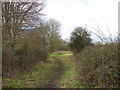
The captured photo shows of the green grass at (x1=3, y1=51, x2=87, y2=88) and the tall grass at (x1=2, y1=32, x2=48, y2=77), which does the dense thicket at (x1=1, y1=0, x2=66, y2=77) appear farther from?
the green grass at (x1=3, y1=51, x2=87, y2=88)

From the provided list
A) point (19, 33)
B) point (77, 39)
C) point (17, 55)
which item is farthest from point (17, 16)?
point (77, 39)

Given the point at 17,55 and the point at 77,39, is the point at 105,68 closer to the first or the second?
the point at 17,55

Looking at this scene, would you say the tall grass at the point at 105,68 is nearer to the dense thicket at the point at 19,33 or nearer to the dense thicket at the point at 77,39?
the dense thicket at the point at 19,33

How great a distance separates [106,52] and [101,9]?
3110 millimetres

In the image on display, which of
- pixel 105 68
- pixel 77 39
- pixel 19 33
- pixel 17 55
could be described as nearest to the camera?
pixel 105 68

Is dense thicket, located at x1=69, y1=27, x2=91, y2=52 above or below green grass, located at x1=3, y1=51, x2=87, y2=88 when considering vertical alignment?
above

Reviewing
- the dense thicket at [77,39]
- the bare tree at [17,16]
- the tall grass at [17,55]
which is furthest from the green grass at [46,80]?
the dense thicket at [77,39]

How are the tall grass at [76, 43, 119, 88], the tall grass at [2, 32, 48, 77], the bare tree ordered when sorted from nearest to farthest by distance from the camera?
the tall grass at [76, 43, 119, 88] → the tall grass at [2, 32, 48, 77] → the bare tree

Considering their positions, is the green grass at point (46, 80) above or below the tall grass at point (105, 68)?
below

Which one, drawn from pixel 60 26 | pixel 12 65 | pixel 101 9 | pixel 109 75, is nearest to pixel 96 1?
pixel 101 9

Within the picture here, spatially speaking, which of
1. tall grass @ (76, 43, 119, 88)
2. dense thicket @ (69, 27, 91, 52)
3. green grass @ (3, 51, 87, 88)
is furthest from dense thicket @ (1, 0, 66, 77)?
dense thicket @ (69, 27, 91, 52)

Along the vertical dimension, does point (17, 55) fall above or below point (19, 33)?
below

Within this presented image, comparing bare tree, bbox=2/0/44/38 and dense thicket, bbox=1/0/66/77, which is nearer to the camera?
dense thicket, bbox=1/0/66/77

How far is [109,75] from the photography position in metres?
4.78
